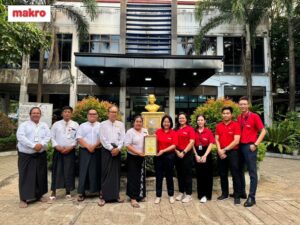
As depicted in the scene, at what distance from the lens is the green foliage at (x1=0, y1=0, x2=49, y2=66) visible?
7.90 m

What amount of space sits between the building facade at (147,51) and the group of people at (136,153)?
→ 1438 cm

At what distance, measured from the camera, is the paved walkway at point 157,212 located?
448cm

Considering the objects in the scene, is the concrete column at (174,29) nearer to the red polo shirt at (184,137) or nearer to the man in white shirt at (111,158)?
the red polo shirt at (184,137)

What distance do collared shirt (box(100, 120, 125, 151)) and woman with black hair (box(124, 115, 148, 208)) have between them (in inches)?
4.7

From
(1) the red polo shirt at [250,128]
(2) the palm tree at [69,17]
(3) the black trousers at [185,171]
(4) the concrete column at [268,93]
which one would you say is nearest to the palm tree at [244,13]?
(4) the concrete column at [268,93]

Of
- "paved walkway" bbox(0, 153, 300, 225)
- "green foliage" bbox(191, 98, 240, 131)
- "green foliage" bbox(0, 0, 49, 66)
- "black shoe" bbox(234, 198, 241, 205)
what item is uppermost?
"green foliage" bbox(0, 0, 49, 66)

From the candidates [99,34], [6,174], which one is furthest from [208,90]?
[6,174]

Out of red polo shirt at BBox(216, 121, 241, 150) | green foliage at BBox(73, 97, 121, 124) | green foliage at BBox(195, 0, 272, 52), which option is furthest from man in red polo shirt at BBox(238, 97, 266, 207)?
green foliage at BBox(195, 0, 272, 52)

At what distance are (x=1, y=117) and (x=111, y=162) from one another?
9.15 meters

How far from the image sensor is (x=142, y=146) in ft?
17.6

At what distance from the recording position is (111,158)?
541 cm

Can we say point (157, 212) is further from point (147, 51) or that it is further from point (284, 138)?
point (147, 51)

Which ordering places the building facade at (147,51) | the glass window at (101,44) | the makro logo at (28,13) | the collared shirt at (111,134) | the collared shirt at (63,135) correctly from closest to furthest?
the collared shirt at (111,134) < the collared shirt at (63,135) < the makro logo at (28,13) < the building facade at (147,51) < the glass window at (101,44)

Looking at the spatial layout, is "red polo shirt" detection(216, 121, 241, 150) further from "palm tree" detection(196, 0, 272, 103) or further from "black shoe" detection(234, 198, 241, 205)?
"palm tree" detection(196, 0, 272, 103)
